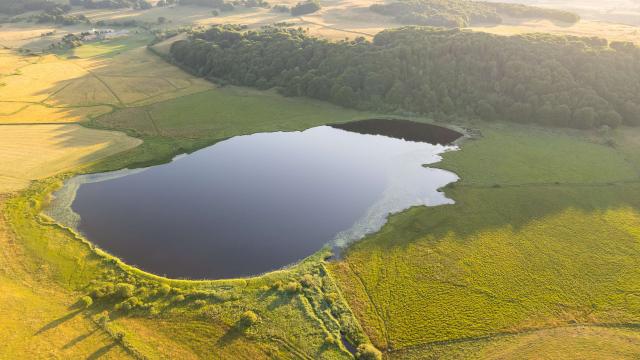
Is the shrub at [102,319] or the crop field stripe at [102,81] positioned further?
the crop field stripe at [102,81]

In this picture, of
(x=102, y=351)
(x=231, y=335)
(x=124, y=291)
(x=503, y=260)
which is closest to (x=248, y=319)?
(x=231, y=335)

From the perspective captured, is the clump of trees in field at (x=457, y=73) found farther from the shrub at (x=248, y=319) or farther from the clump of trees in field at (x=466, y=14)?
the shrub at (x=248, y=319)

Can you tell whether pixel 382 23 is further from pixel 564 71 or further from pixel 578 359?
pixel 578 359

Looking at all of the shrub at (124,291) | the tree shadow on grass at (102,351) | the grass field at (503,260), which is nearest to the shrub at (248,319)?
the grass field at (503,260)

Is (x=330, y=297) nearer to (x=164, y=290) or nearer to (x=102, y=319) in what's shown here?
(x=164, y=290)

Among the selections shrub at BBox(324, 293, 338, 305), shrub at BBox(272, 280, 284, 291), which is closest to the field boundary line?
shrub at BBox(272, 280, 284, 291)

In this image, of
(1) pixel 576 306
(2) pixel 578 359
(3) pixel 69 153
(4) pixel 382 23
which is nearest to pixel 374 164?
(1) pixel 576 306
